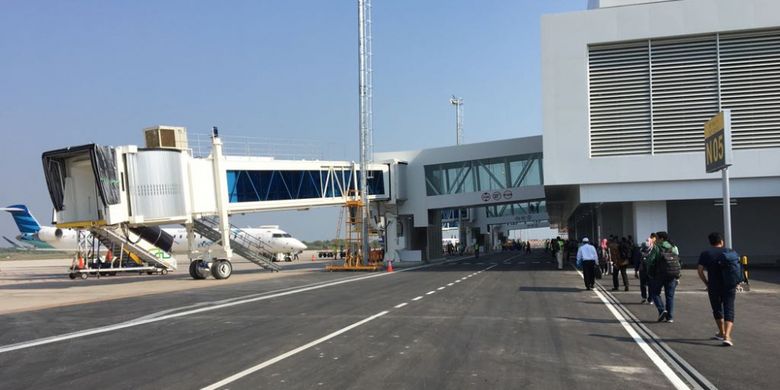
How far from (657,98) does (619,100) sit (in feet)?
5.70

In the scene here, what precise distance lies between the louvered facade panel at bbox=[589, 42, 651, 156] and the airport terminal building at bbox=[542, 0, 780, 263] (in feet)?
Answer: 0.15

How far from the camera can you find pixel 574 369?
7938 mm

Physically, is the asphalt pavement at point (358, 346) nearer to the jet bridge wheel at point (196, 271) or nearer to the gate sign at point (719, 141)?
the gate sign at point (719, 141)

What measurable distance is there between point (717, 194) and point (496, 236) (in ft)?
303

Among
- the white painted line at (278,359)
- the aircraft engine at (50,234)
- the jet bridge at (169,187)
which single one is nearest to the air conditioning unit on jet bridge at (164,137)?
the jet bridge at (169,187)

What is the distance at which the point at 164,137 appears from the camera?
105 feet

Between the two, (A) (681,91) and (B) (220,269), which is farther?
(B) (220,269)

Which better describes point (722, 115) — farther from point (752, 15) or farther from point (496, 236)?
point (496, 236)

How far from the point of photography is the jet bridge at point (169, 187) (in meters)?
29.3

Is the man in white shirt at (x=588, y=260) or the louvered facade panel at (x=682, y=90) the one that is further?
the louvered facade panel at (x=682, y=90)

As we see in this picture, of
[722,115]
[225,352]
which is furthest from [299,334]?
[722,115]

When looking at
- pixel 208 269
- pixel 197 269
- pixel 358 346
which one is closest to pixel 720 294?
pixel 358 346

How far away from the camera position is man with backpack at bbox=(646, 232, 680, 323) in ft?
39.8

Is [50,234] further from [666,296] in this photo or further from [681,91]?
[666,296]
